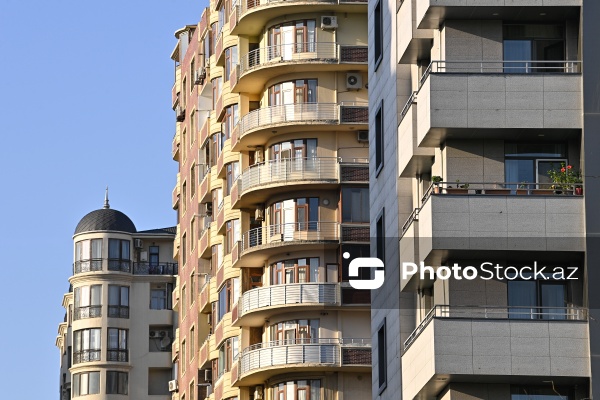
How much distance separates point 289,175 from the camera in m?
69.5

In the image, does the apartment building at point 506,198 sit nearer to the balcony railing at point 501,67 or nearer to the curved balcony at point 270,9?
the balcony railing at point 501,67

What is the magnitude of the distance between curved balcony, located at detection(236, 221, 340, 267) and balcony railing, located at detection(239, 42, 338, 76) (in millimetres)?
6158

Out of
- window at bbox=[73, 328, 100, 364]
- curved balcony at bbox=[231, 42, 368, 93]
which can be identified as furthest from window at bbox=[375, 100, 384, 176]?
window at bbox=[73, 328, 100, 364]

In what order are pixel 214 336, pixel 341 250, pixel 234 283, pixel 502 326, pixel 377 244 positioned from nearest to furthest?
1. pixel 502 326
2. pixel 377 244
3. pixel 341 250
4. pixel 234 283
5. pixel 214 336

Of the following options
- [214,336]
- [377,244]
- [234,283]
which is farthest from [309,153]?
[377,244]

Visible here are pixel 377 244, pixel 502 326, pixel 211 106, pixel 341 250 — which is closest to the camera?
pixel 502 326

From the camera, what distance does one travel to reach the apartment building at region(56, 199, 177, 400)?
4513 inches

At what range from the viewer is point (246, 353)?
70.4m

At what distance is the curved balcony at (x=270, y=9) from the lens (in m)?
69.5

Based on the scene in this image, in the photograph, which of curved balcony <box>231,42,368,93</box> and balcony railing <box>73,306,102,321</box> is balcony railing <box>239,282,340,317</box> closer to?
curved balcony <box>231,42,368,93</box>

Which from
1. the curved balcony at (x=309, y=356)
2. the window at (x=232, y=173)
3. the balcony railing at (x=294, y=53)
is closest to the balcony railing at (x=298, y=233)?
the curved balcony at (x=309, y=356)

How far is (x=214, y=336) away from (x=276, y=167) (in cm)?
1236

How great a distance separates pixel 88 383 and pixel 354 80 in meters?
50.1

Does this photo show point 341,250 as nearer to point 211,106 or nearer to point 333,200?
point 333,200
